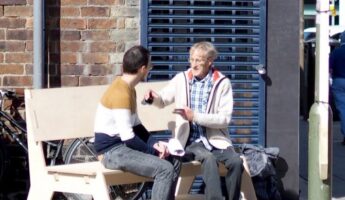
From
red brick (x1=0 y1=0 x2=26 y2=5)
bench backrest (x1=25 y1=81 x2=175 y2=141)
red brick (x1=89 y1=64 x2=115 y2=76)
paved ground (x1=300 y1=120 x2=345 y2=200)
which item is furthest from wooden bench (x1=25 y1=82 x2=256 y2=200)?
paved ground (x1=300 y1=120 x2=345 y2=200)

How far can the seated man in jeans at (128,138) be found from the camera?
609 centimetres

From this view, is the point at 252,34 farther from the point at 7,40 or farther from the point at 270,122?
the point at 7,40

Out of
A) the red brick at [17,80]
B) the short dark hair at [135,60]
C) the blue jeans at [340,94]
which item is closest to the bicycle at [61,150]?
the red brick at [17,80]

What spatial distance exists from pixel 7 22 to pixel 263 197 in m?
2.57

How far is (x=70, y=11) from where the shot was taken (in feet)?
24.4

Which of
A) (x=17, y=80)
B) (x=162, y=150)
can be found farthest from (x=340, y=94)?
(x=162, y=150)

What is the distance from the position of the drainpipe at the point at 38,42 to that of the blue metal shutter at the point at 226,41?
0.85 m

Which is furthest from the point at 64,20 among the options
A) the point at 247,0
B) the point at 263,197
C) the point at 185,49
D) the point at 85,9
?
the point at 263,197

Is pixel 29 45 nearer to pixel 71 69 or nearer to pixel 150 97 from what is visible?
pixel 71 69

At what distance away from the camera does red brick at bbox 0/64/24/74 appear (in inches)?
293

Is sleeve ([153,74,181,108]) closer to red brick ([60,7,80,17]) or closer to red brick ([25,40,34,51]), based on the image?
red brick ([60,7,80,17])

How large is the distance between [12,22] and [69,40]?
493 mm

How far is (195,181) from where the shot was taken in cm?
772

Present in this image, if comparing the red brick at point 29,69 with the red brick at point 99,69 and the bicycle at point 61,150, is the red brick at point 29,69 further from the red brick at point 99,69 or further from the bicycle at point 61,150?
the red brick at point 99,69
